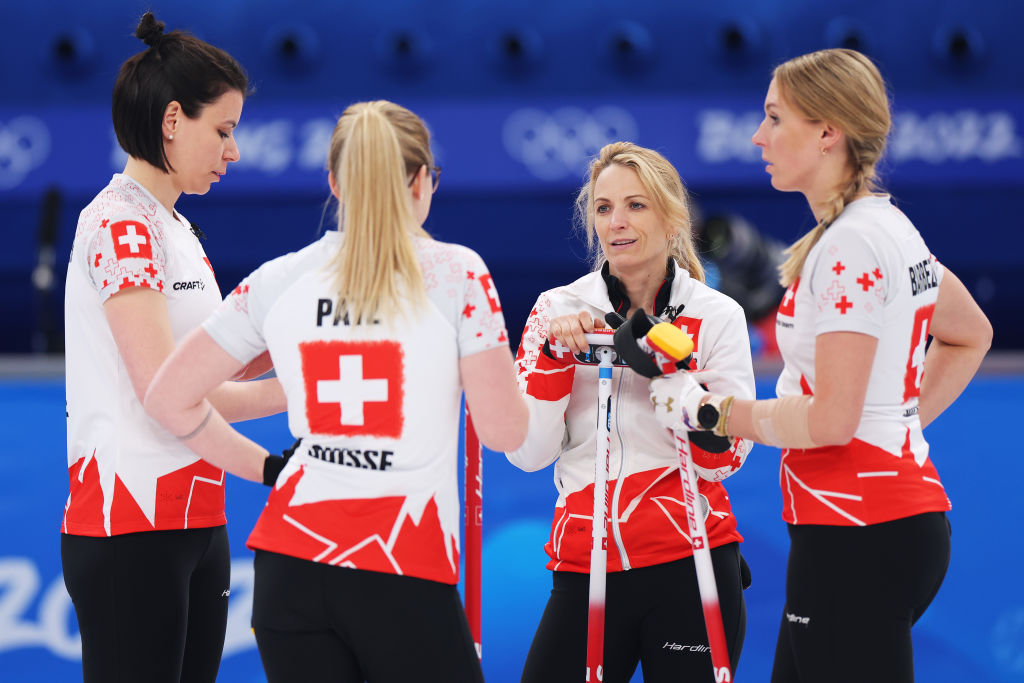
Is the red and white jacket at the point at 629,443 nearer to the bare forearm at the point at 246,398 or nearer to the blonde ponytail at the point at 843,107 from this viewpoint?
the blonde ponytail at the point at 843,107

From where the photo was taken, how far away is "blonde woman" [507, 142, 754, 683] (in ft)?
7.30

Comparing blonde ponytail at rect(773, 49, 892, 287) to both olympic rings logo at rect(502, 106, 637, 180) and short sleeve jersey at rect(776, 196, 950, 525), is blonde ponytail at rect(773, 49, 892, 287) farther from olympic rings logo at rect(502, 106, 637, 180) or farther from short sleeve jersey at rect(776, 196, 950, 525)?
olympic rings logo at rect(502, 106, 637, 180)

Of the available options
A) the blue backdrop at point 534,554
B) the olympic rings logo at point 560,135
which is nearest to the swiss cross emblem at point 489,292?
the blue backdrop at point 534,554

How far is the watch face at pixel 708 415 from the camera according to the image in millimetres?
1952

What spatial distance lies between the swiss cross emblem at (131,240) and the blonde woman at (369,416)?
1.26 ft

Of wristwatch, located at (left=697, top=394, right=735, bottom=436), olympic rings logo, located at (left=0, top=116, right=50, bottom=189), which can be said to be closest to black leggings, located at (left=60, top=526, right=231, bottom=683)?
wristwatch, located at (left=697, top=394, right=735, bottom=436)

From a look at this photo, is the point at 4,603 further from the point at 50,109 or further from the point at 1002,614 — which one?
the point at 50,109

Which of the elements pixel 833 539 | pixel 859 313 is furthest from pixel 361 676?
pixel 859 313

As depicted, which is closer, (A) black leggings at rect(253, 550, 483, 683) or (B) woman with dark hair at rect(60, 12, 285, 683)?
(A) black leggings at rect(253, 550, 483, 683)

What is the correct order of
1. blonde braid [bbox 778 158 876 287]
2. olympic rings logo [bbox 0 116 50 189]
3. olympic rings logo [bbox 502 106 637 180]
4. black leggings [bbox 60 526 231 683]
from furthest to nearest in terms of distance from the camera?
olympic rings logo [bbox 0 116 50 189] → olympic rings logo [bbox 502 106 637 180] → black leggings [bbox 60 526 231 683] → blonde braid [bbox 778 158 876 287]

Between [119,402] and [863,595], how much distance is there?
1495 millimetres

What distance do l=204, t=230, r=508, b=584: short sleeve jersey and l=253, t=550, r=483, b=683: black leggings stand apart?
0.09 feet

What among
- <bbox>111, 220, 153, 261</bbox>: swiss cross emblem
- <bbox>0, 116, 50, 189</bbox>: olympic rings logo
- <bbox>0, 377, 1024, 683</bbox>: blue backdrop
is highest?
<bbox>0, 116, 50, 189</bbox>: olympic rings logo

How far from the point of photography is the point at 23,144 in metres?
8.26
